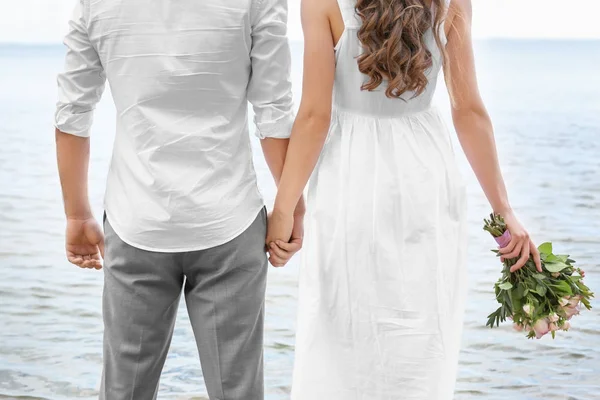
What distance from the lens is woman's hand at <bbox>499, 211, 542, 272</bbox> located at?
1.85m

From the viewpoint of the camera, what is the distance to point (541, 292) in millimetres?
1848

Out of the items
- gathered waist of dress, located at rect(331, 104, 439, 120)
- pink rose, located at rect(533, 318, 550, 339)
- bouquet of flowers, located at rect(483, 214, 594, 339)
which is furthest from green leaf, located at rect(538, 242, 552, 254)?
gathered waist of dress, located at rect(331, 104, 439, 120)

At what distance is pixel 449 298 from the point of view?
181 centimetres

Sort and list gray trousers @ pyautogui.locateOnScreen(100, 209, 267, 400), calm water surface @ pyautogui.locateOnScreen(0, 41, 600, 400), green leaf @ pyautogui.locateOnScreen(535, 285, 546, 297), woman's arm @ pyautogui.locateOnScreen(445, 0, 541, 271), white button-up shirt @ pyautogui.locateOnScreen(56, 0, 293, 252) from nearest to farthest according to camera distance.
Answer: white button-up shirt @ pyautogui.locateOnScreen(56, 0, 293, 252) → gray trousers @ pyautogui.locateOnScreen(100, 209, 267, 400) → woman's arm @ pyautogui.locateOnScreen(445, 0, 541, 271) → green leaf @ pyautogui.locateOnScreen(535, 285, 546, 297) → calm water surface @ pyautogui.locateOnScreen(0, 41, 600, 400)

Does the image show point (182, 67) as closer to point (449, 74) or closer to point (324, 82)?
point (324, 82)

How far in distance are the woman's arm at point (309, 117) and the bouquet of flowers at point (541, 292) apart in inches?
17.6

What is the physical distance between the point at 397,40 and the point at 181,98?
0.43 m

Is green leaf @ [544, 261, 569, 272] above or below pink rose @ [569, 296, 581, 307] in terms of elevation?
above

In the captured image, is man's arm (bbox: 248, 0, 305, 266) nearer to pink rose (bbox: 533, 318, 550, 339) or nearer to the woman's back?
the woman's back

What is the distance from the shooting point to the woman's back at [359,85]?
66.4 inches

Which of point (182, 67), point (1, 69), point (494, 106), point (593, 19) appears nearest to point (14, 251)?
point (182, 67)

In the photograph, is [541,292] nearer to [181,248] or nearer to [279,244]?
[279,244]

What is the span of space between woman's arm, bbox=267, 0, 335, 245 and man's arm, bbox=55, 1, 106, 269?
1.28 feet

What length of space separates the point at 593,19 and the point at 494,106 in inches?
227
